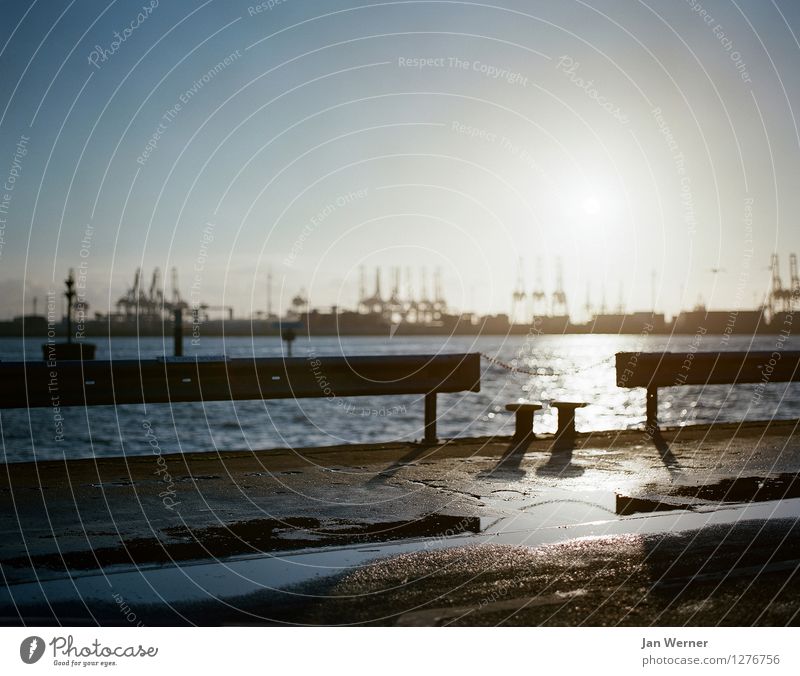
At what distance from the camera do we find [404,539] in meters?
6.82

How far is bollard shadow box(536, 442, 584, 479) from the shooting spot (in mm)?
9695

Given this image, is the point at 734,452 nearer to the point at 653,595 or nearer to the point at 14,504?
the point at 653,595

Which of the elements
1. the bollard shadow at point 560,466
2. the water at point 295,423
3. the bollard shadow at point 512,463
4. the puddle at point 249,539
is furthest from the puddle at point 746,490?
the water at point 295,423

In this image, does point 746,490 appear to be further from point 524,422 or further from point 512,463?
point 524,422

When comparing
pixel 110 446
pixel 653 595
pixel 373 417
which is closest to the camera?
pixel 653 595

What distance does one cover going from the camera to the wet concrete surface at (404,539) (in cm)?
512

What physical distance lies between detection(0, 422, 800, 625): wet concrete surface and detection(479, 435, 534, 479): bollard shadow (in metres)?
0.04

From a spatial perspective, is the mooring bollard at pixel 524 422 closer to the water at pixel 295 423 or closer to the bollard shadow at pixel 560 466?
the bollard shadow at pixel 560 466

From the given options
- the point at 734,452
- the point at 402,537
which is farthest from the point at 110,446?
the point at 402,537

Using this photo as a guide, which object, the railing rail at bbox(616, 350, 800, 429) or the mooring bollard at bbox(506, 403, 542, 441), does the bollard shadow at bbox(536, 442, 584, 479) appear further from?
the railing rail at bbox(616, 350, 800, 429)

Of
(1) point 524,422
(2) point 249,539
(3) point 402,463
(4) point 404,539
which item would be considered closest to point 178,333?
(1) point 524,422

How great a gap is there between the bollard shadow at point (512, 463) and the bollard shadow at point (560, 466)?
0.24 metres
